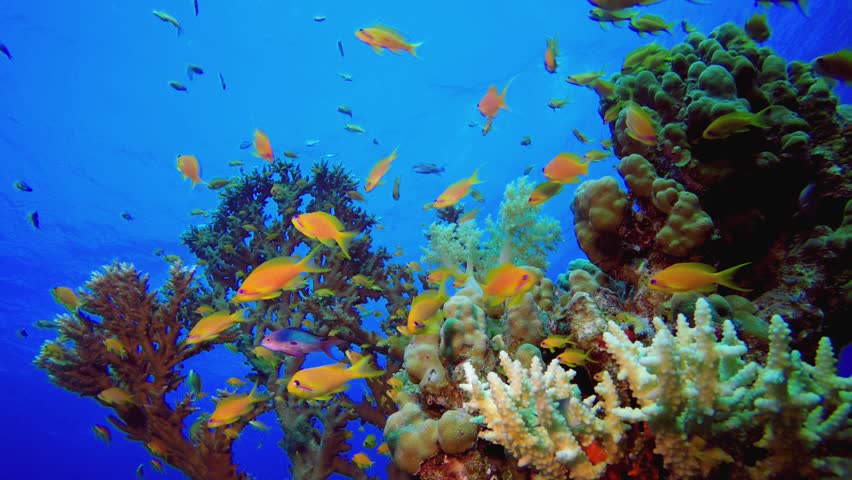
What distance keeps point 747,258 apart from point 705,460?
3212 mm

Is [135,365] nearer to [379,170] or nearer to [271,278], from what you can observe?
[271,278]

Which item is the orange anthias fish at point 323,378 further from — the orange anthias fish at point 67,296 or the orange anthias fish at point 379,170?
the orange anthias fish at point 67,296

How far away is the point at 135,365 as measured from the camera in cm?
449

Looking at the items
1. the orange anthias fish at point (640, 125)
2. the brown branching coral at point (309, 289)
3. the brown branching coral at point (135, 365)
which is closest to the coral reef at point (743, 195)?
the orange anthias fish at point (640, 125)

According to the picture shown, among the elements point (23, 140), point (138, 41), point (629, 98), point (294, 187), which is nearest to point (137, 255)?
point (23, 140)

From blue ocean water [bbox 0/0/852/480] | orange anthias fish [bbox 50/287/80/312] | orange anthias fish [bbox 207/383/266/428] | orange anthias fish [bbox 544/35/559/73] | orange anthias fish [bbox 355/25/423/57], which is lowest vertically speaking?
orange anthias fish [bbox 207/383/266/428]

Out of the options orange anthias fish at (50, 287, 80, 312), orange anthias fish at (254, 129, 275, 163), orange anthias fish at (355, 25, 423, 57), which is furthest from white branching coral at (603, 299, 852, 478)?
orange anthias fish at (50, 287, 80, 312)

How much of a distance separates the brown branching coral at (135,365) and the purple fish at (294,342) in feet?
6.33

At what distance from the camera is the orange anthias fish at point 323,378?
3117 mm

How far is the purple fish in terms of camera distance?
3.51 meters

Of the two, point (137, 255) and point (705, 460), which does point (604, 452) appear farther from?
point (137, 255)

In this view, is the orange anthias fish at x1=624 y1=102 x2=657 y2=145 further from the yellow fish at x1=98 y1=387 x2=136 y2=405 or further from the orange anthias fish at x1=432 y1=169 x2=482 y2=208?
the yellow fish at x1=98 y1=387 x2=136 y2=405

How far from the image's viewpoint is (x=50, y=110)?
24469 millimetres

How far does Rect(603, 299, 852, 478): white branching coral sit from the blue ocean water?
26413 millimetres
